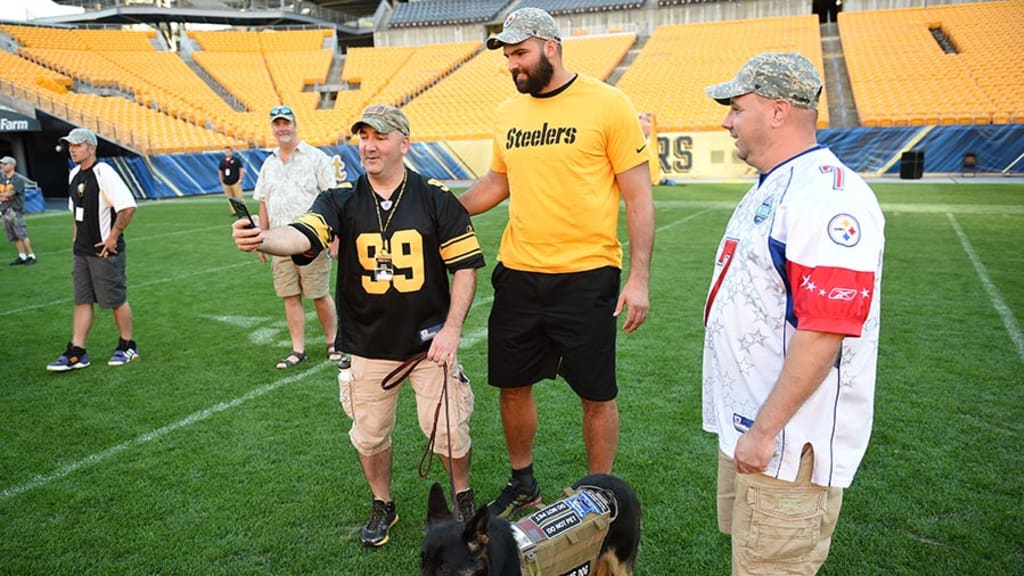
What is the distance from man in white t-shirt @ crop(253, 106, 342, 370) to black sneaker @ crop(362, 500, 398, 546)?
283 cm

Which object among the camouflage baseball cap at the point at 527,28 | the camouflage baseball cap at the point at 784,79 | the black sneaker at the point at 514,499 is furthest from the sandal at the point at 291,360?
the camouflage baseball cap at the point at 784,79

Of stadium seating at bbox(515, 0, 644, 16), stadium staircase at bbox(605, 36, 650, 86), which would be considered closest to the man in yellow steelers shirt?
stadium staircase at bbox(605, 36, 650, 86)

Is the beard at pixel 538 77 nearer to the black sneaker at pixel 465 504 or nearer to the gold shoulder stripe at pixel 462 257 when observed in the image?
the gold shoulder stripe at pixel 462 257

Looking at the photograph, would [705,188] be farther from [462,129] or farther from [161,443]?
[161,443]

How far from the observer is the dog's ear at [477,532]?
6.95 ft

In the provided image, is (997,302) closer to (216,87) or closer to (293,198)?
(293,198)

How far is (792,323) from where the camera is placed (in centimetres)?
187

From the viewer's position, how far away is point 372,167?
309 centimetres

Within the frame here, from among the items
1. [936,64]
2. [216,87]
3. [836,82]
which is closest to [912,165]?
[836,82]

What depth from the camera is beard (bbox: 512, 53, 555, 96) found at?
3.18 metres

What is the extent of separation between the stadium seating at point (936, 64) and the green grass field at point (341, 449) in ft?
59.2

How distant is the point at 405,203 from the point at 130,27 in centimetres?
4433

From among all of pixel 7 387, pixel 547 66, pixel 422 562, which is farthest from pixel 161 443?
pixel 547 66

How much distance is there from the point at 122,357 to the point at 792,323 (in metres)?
6.08
